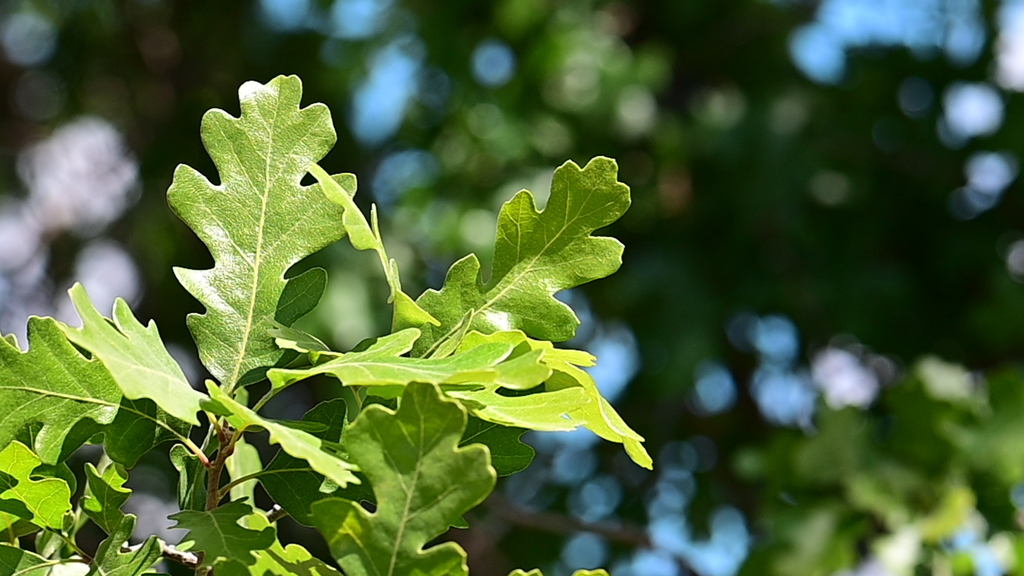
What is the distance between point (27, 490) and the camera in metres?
0.50

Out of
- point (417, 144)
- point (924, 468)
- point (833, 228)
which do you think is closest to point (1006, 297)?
point (833, 228)

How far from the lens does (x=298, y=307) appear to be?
1.78ft

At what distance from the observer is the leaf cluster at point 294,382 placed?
416 mm

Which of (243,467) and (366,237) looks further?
(243,467)

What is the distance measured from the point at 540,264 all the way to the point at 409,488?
0.18 m

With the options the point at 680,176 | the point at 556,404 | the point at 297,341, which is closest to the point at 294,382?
the point at 297,341

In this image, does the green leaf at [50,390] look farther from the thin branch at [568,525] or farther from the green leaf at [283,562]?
the thin branch at [568,525]

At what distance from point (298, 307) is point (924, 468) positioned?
1.43 m

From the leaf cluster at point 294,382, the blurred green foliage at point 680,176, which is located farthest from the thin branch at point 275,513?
the blurred green foliage at point 680,176

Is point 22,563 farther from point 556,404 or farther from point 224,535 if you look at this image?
point 556,404

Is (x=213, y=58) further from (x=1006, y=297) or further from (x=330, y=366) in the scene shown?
(x=330, y=366)

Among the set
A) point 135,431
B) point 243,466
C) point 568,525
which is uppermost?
point 135,431

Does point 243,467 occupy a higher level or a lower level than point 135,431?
lower

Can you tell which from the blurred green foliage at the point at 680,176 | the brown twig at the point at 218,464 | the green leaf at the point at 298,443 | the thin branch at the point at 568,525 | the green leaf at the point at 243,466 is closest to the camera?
the green leaf at the point at 298,443
